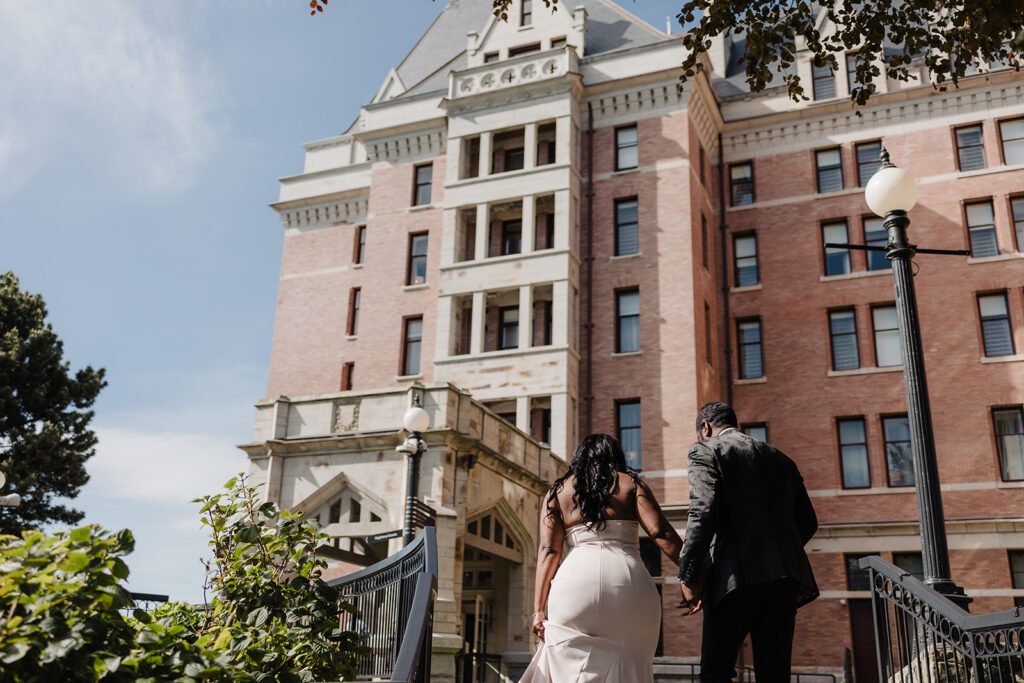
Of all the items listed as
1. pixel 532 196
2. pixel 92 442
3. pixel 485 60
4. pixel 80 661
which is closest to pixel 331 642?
pixel 80 661

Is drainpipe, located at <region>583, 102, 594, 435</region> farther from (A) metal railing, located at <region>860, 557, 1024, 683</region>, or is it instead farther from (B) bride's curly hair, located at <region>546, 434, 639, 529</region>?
(B) bride's curly hair, located at <region>546, 434, 639, 529</region>

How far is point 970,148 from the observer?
95.9 ft

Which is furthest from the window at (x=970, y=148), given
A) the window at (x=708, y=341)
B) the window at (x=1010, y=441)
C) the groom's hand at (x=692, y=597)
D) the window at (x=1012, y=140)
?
the groom's hand at (x=692, y=597)

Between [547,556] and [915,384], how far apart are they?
4.12m

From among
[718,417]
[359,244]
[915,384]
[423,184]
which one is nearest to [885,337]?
[423,184]

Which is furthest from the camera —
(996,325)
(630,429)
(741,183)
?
(741,183)

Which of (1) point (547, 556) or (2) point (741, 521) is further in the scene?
(1) point (547, 556)

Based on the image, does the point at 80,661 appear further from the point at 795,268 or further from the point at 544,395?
the point at 795,268

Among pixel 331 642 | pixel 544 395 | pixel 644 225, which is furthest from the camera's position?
pixel 644 225

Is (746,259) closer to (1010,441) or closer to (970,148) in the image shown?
(970,148)

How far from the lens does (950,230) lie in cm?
2831

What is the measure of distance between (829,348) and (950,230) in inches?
203

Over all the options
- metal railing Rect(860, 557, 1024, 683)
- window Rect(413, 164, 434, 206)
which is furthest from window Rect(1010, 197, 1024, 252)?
metal railing Rect(860, 557, 1024, 683)

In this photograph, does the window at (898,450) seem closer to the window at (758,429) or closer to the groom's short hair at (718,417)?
the window at (758,429)
